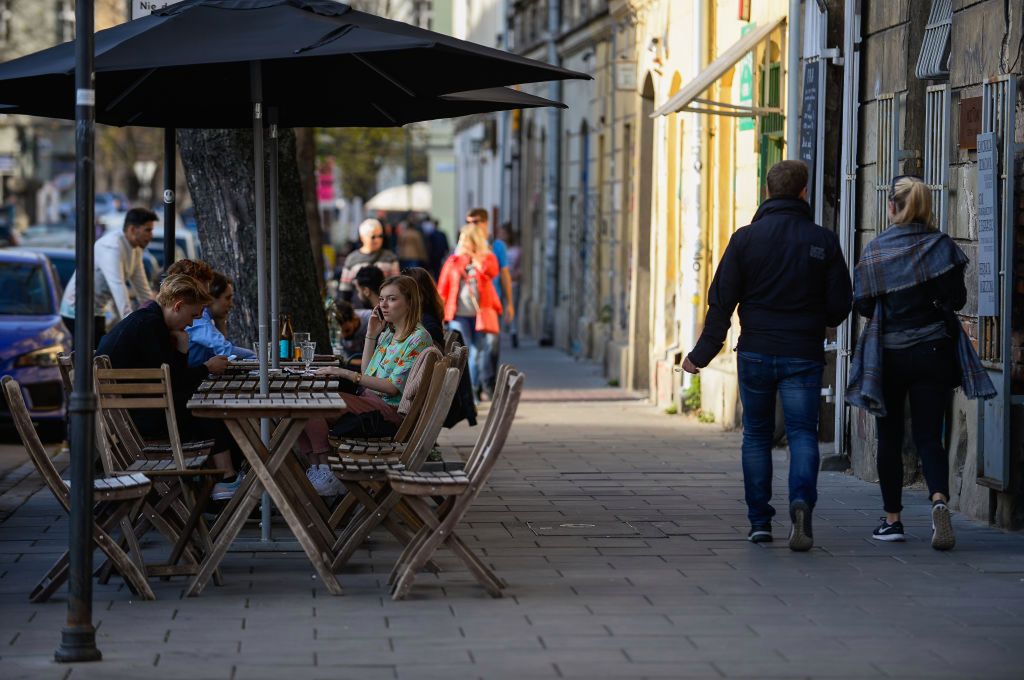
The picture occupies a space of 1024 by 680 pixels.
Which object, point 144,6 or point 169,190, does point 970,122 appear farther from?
point 144,6

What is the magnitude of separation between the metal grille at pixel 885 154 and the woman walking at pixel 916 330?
8.57ft

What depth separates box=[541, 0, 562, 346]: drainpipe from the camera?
28.1m

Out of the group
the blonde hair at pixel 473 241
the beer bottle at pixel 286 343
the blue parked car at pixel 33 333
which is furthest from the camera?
the blonde hair at pixel 473 241

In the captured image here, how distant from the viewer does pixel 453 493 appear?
292 inches

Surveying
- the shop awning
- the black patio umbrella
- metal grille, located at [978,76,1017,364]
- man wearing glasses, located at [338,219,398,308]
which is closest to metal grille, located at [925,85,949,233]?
metal grille, located at [978,76,1017,364]

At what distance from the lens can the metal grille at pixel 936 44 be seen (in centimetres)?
1120

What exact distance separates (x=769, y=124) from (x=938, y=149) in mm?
4185

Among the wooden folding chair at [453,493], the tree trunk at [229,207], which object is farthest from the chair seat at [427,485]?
the tree trunk at [229,207]

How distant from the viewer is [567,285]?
2773cm

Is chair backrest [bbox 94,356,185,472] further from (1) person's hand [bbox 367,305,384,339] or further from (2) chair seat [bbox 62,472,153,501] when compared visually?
(1) person's hand [bbox 367,305,384,339]

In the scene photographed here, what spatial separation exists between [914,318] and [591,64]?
17572 mm

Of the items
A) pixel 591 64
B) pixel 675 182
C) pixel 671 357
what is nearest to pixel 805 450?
pixel 671 357

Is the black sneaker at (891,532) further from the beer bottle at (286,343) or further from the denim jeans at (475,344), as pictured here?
the denim jeans at (475,344)

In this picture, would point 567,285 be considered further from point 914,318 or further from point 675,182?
point 914,318
